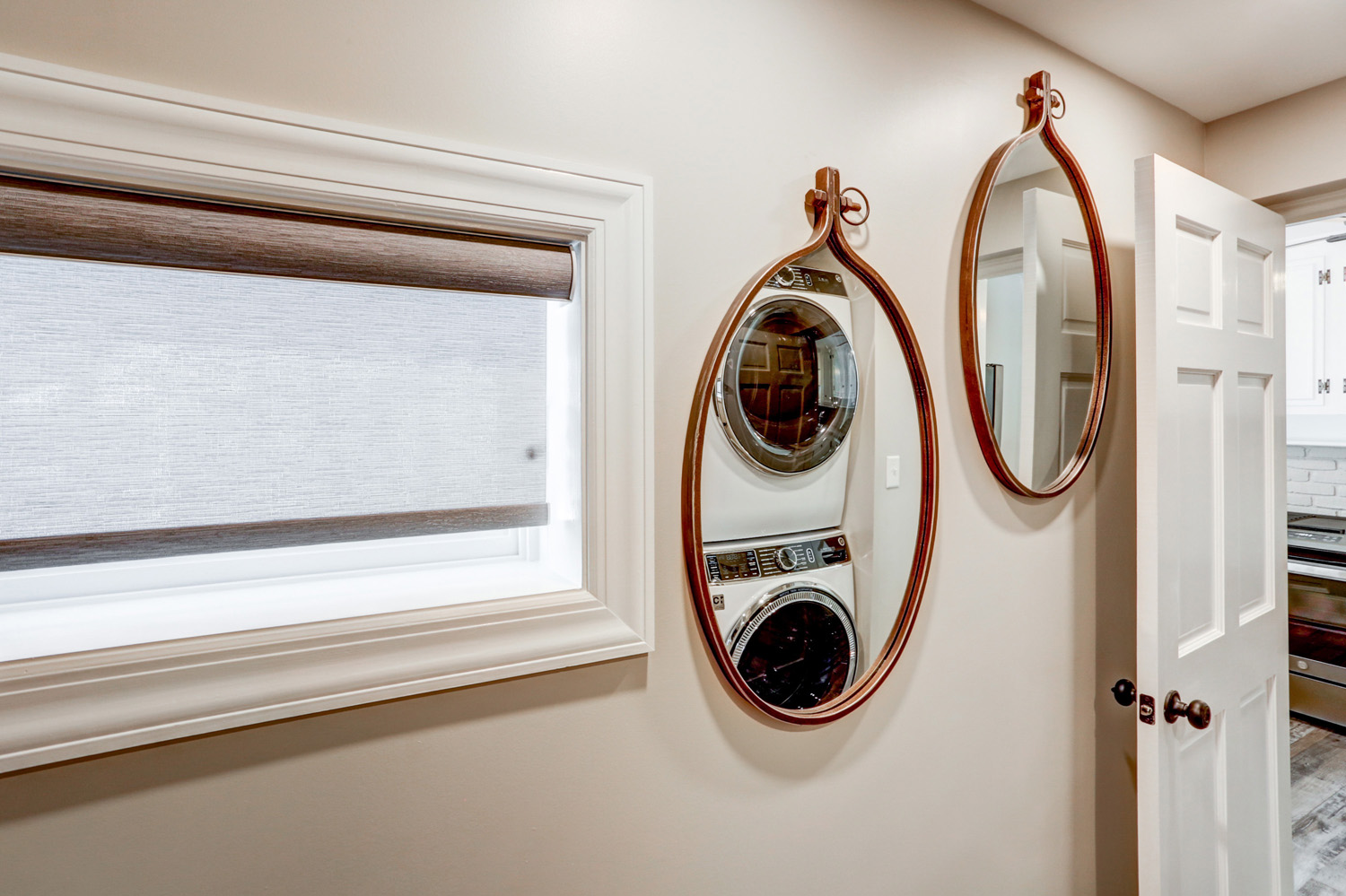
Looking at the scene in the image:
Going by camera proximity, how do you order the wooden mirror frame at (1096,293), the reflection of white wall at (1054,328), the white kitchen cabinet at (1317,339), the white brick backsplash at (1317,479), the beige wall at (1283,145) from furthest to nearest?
1. the white brick backsplash at (1317,479)
2. the white kitchen cabinet at (1317,339)
3. the beige wall at (1283,145)
4. the reflection of white wall at (1054,328)
5. the wooden mirror frame at (1096,293)

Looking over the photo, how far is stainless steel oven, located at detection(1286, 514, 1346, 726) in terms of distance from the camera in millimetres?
3014

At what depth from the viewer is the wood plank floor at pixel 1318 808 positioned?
2281mm

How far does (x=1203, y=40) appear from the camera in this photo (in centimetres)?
142

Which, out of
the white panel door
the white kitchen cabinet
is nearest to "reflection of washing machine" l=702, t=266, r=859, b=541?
the white panel door

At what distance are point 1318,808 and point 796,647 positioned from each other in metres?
3.03

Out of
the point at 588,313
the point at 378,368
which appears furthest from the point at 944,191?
the point at 378,368

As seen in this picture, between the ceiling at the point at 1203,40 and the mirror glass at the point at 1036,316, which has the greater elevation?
the ceiling at the point at 1203,40

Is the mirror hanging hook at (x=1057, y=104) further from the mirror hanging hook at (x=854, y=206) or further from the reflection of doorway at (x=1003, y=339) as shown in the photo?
the mirror hanging hook at (x=854, y=206)

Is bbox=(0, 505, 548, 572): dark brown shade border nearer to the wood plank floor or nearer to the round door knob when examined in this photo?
the round door knob

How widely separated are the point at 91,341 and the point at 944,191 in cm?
132

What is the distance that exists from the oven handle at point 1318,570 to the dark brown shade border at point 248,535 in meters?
3.71

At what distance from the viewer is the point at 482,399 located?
920 mm

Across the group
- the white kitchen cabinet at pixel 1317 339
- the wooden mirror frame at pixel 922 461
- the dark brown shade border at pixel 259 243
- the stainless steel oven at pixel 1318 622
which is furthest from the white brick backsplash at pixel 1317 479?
the dark brown shade border at pixel 259 243

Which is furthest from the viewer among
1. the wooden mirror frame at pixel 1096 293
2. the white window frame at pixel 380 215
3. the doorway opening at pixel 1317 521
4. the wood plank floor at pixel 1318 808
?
the doorway opening at pixel 1317 521
